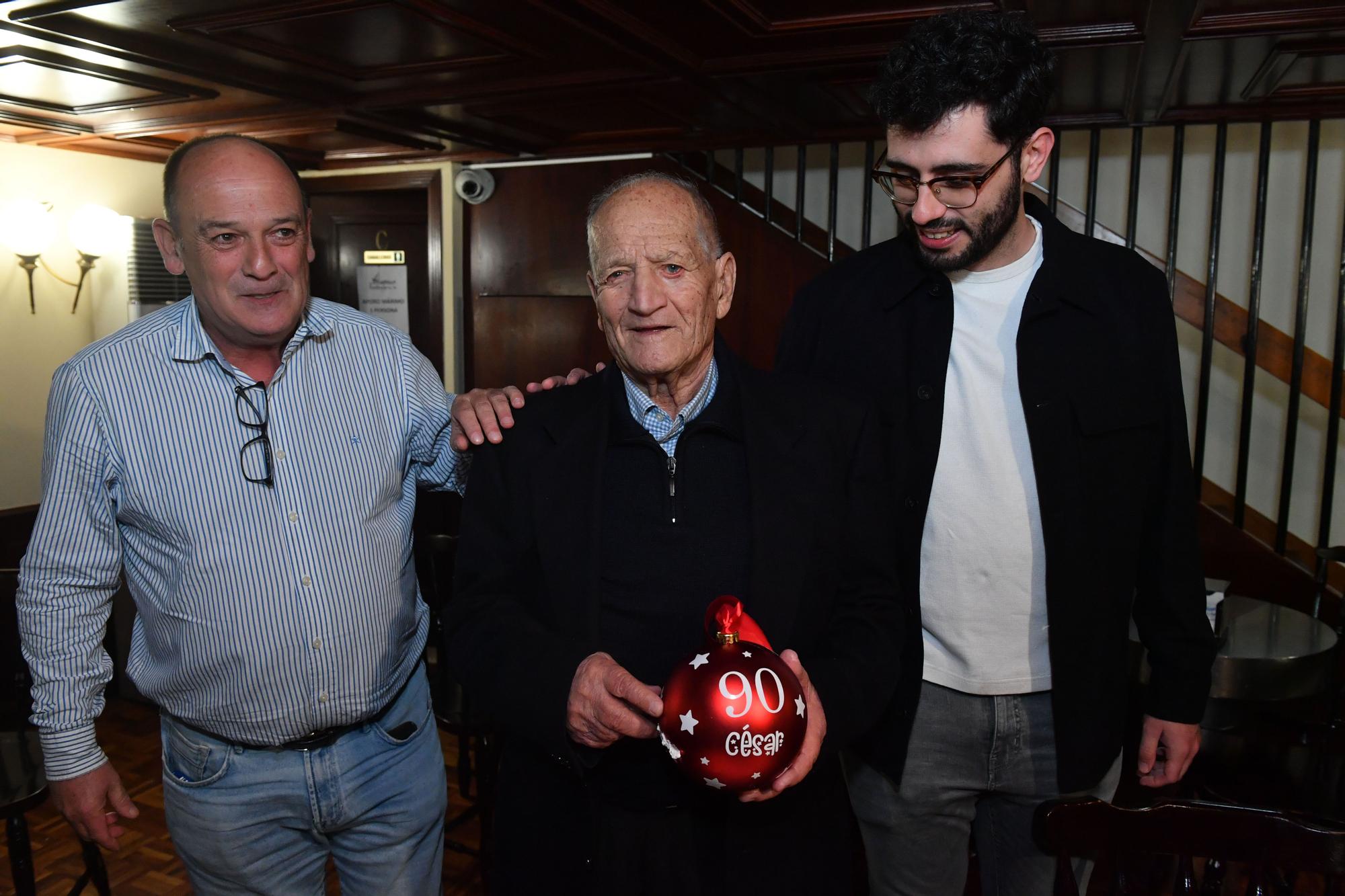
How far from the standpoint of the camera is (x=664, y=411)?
152 centimetres

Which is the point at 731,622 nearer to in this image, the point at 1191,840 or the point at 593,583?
the point at 593,583

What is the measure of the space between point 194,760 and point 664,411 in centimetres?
101

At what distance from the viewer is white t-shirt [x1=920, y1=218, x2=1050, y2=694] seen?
1.56 m

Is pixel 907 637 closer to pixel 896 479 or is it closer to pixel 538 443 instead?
pixel 896 479

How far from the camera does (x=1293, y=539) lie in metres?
4.43

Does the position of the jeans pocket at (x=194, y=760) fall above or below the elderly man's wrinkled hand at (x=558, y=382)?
below

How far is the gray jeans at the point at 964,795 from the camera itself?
5.20ft

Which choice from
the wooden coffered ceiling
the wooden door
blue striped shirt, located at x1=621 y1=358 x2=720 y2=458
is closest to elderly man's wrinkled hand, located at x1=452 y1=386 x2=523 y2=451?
blue striped shirt, located at x1=621 y1=358 x2=720 y2=458

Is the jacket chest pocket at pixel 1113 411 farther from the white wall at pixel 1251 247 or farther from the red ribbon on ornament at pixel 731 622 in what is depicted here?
the white wall at pixel 1251 247

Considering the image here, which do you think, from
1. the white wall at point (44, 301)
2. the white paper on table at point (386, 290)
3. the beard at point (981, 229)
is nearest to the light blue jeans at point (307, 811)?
the beard at point (981, 229)

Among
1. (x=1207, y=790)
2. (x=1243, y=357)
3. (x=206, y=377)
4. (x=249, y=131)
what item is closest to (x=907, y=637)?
(x=206, y=377)

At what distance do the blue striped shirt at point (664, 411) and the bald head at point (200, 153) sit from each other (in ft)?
2.25

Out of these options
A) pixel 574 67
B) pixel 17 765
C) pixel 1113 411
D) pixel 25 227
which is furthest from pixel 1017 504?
pixel 25 227

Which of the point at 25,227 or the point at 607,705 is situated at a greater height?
the point at 25,227
